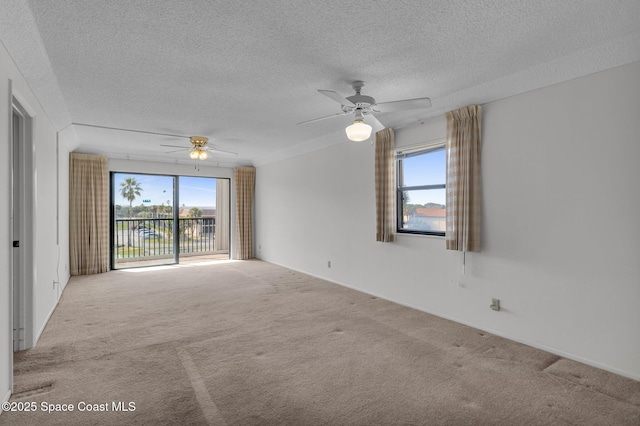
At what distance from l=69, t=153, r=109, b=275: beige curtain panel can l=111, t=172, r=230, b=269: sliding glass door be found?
0.34 m

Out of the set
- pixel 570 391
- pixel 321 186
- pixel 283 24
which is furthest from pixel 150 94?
pixel 570 391

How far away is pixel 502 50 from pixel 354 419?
2.93m

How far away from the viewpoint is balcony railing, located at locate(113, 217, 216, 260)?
24.2 feet

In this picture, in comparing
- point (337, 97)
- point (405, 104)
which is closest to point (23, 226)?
point (337, 97)

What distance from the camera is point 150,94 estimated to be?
3535 millimetres

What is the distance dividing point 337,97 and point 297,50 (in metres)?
0.51

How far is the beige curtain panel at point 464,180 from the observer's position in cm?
332

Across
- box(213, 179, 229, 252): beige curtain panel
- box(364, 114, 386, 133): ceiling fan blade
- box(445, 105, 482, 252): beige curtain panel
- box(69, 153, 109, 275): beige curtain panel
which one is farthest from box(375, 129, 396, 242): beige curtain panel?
box(213, 179, 229, 252): beige curtain panel

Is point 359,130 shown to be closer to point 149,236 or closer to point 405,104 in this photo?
point 405,104

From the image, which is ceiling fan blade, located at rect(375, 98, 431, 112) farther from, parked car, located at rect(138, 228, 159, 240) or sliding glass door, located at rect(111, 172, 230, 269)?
parked car, located at rect(138, 228, 159, 240)

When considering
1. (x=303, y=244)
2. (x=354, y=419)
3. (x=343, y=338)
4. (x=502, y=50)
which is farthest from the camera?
(x=303, y=244)

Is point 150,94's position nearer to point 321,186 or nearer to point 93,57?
point 93,57

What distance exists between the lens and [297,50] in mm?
2537

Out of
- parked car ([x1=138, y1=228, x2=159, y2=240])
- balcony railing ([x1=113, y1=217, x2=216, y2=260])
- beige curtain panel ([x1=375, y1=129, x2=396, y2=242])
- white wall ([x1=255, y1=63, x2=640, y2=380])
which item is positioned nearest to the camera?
white wall ([x1=255, y1=63, x2=640, y2=380])
